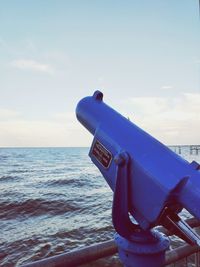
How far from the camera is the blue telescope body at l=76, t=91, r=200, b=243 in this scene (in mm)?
1348

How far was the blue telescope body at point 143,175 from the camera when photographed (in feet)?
4.42

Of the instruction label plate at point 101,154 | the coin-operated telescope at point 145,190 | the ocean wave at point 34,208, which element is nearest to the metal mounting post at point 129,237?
the coin-operated telescope at point 145,190

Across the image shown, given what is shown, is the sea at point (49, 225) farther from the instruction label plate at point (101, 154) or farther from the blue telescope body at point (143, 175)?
the blue telescope body at point (143, 175)

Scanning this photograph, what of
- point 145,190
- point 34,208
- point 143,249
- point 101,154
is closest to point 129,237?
point 143,249

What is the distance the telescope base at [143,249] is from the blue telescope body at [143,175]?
0.06m

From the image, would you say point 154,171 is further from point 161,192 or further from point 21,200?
point 21,200

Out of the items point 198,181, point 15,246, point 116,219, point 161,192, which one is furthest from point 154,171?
point 15,246

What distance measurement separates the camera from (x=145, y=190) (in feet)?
4.86

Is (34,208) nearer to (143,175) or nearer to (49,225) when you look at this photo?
(49,225)

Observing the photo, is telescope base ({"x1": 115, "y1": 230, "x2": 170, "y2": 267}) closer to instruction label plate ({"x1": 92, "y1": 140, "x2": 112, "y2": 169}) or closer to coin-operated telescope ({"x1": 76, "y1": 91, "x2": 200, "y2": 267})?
coin-operated telescope ({"x1": 76, "y1": 91, "x2": 200, "y2": 267})

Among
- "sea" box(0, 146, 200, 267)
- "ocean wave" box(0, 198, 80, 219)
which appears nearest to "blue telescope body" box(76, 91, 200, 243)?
"sea" box(0, 146, 200, 267)

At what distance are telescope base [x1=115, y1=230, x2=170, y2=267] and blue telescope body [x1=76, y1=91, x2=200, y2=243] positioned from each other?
2.3 inches

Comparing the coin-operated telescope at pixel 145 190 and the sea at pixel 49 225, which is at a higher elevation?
the coin-operated telescope at pixel 145 190

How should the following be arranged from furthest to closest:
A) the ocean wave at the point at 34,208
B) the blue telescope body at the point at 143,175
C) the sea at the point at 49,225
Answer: the ocean wave at the point at 34,208 < the sea at the point at 49,225 < the blue telescope body at the point at 143,175
